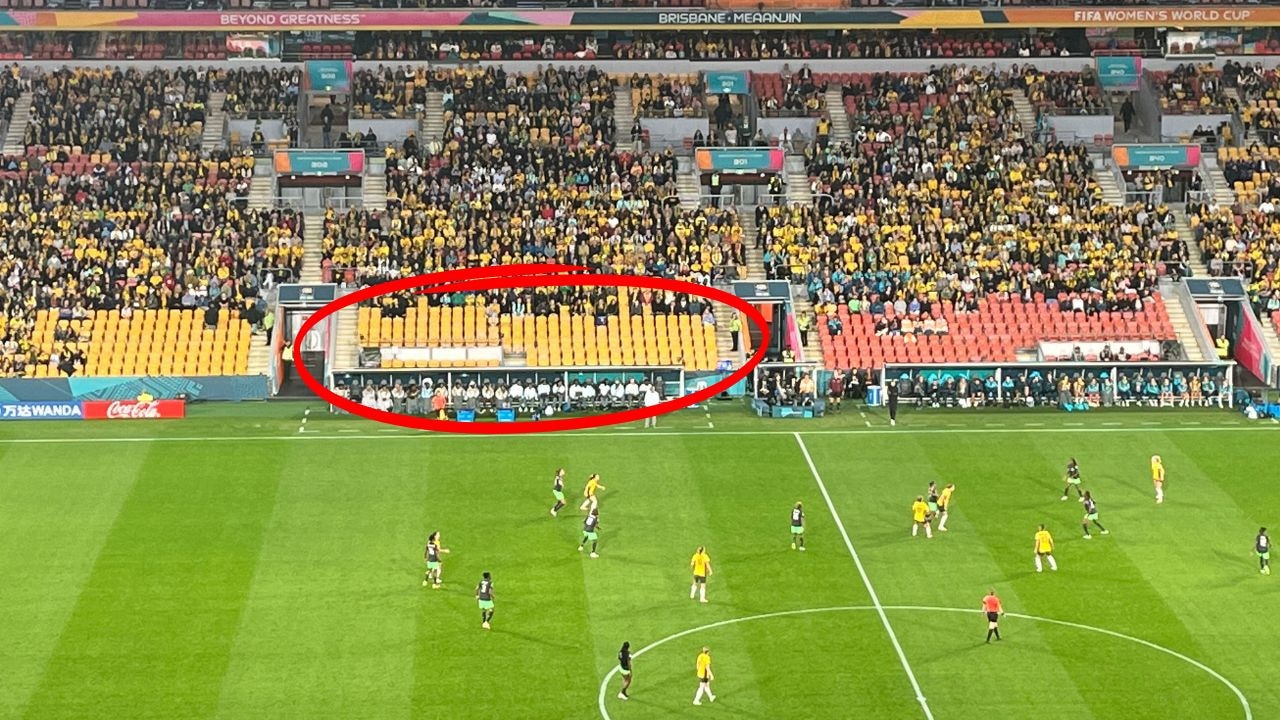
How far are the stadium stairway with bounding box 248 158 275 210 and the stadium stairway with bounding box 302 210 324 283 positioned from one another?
2.01m

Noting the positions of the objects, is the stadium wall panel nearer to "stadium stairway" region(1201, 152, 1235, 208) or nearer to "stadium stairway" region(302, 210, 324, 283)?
"stadium stairway" region(302, 210, 324, 283)

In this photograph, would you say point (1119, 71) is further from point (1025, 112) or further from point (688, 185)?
point (688, 185)

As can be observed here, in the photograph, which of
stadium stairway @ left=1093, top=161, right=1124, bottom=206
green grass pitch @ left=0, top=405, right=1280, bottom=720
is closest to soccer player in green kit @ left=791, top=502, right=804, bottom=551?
green grass pitch @ left=0, top=405, right=1280, bottom=720

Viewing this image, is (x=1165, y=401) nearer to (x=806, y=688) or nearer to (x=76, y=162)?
(x=806, y=688)

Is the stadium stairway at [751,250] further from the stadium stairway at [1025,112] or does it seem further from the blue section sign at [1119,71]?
the blue section sign at [1119,71]

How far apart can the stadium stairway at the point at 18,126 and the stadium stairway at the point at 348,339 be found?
19833 millimetres

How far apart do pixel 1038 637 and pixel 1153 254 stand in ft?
132

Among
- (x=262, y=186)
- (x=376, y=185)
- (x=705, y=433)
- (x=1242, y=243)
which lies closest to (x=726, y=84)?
(x=376, y=185)

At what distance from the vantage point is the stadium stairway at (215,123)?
10400 cm

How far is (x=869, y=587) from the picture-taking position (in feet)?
213

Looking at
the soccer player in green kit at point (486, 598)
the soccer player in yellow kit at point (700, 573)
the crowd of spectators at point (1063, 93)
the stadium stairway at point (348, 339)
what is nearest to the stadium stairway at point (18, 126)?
the stadium stairway at point (348, 339)

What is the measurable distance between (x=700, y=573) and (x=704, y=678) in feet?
25.7

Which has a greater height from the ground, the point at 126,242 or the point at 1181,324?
→ the point at 126,242

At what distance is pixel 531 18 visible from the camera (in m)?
104
